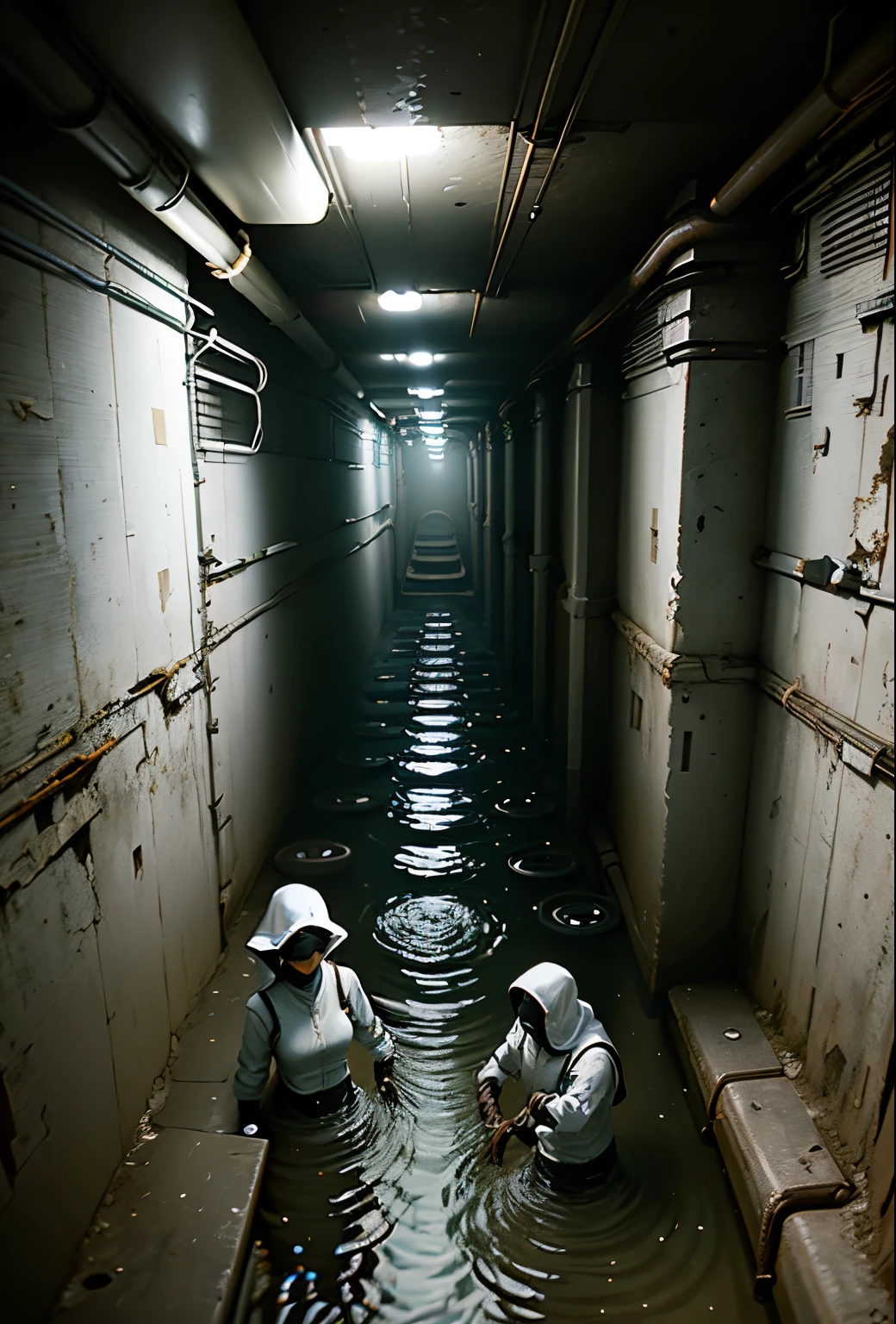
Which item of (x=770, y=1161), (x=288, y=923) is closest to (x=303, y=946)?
(x=288, y=923)

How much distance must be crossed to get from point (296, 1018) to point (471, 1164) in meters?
1.02

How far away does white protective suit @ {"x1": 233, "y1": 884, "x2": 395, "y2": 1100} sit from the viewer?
356cm

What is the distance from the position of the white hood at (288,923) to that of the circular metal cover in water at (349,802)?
336 cm

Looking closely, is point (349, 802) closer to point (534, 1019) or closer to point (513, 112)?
point (534, 1019)

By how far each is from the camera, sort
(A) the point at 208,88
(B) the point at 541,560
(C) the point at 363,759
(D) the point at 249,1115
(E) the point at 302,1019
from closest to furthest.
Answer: (A) the point at 208,88 → (D) the point at 249,1115 → (E) the point at 302,1019 → (C) the point at 363,759 → (B) the point at 541,560

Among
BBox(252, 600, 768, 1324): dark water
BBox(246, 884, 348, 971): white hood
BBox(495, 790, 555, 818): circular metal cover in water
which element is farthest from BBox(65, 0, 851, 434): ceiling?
BBox(495, 790, 555, 818): circular metal cover in water

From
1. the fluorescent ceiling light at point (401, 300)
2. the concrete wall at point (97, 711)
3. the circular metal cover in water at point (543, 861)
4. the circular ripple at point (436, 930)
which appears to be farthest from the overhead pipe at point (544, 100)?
the circular ripple at point (436, 930)

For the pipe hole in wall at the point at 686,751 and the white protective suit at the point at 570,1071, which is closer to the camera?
the white protective suit at the point at 570,1071

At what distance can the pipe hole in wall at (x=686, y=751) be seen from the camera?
14.1 ft

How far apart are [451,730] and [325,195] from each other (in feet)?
21.6

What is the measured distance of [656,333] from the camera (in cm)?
459

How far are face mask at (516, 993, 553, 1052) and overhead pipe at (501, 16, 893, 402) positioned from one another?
3.43 meters

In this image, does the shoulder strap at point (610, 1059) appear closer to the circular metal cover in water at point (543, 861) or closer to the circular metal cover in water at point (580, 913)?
the circular metal cover in water at point (580, 913)

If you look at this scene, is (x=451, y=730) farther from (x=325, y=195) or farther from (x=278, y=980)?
(x=325, y=195)
